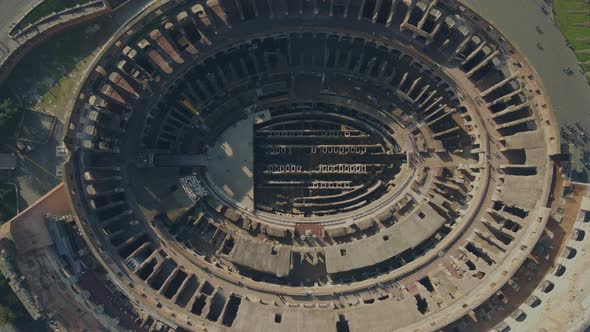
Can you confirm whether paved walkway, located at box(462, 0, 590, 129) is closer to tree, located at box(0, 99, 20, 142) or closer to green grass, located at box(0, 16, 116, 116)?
green grass, located at box(0, 16, 116, 116)

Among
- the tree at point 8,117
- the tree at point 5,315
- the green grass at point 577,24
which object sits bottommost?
the tree at point 5,315

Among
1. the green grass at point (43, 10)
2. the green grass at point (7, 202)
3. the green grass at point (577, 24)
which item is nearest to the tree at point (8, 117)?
the green grass at point (7, 202)

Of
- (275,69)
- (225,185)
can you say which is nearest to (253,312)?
(225,185)

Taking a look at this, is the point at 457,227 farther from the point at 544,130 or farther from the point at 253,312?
the point at 253,312

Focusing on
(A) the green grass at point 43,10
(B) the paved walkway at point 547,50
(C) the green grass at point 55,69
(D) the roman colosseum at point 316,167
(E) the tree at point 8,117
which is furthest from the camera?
(B) the paved walkway at point 547,50

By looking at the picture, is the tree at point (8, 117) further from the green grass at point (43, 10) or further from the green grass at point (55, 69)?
the green grass at point (43, 10)
